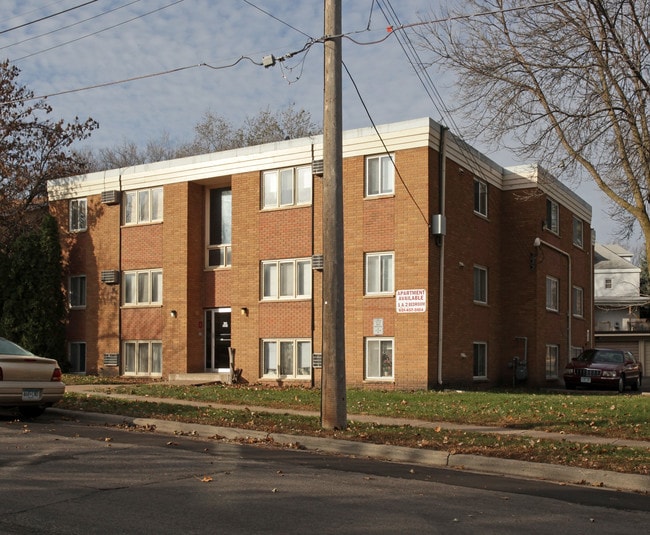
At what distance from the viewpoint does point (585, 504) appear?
27.5ft

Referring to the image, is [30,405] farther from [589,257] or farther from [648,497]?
[589,257]

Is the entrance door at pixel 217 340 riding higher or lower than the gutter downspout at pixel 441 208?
lower

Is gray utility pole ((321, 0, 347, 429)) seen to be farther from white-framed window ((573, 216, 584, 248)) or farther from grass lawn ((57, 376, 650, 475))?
white-framed window ((573, 216, 584, 248))

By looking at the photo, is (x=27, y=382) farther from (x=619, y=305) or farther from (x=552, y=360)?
(x=619, y=305)

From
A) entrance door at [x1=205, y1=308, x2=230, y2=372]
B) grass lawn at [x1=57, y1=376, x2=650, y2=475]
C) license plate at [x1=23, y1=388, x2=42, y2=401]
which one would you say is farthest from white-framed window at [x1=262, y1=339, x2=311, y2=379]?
license plate at [x1=23, y1=388, x2=42, y2=401]

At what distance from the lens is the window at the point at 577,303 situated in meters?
32.2

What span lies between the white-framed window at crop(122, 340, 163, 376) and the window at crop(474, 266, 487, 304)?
10502 mm

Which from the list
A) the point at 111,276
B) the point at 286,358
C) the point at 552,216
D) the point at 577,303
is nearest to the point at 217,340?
the point at 286,358

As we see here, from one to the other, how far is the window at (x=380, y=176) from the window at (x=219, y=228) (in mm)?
5739

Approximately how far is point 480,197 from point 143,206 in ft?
37.1

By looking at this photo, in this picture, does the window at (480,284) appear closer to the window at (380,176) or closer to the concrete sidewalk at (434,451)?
the window at (380,176)

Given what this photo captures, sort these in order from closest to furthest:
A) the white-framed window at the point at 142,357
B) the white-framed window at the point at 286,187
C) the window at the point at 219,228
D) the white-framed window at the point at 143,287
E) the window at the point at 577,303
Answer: the white-framed window at the point at 286,187 < the window at the point at 219,228 < the white-framed window at the point at 142,357 < the white-framed window at the point at 143,287 < the window at the point at 577,303

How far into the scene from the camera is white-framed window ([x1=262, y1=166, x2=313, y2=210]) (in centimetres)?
2373

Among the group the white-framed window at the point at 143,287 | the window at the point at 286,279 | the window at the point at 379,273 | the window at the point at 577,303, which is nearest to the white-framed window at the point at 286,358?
the window at the point at 286,279
